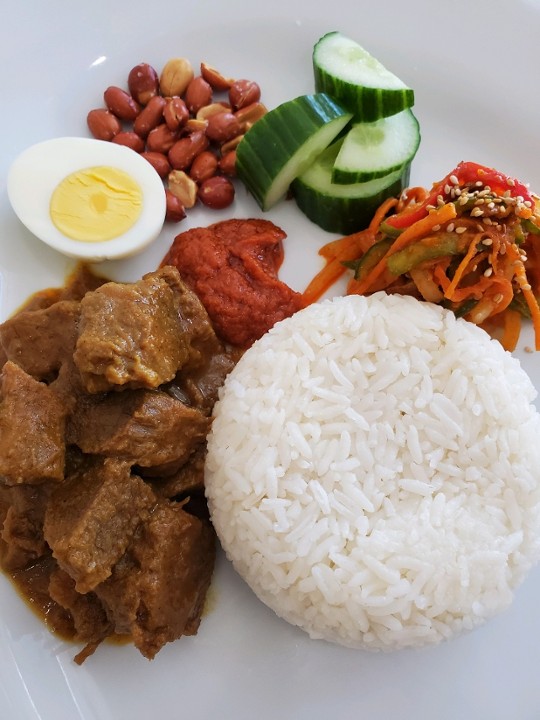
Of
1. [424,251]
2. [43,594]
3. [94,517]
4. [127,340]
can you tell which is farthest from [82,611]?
[424,251]

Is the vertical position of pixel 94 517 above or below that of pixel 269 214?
below

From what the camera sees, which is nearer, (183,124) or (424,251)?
(424,251)

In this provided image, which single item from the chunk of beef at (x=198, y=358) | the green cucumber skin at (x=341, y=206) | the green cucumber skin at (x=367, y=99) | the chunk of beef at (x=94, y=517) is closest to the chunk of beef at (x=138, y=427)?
the chunk of beef at (x=94, y=517)

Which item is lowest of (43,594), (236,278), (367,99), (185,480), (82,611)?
(43,594)

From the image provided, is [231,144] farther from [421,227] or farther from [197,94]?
[421,227]

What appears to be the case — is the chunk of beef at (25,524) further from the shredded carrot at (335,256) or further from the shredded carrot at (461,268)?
the shredded carrot at (461,268)
